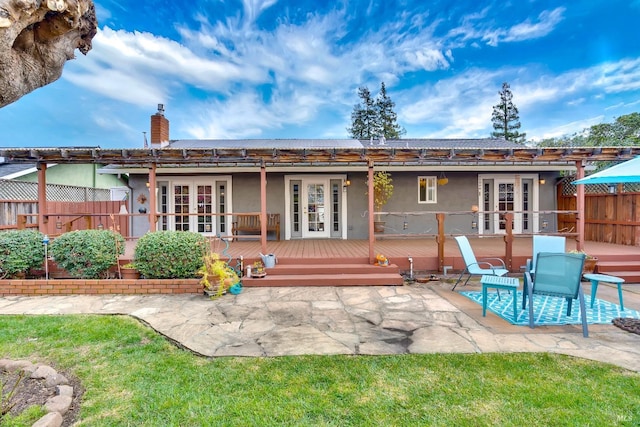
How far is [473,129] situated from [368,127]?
343 inches

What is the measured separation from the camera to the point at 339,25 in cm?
1331

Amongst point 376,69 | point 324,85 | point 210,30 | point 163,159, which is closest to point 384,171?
point 163,159

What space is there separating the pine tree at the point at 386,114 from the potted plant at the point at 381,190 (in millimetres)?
17219

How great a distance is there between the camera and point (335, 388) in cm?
247

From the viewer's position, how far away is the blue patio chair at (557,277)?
3.71 m

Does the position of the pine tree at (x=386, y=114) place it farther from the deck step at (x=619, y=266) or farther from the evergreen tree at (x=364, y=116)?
the deck step at (x=619, y=266)

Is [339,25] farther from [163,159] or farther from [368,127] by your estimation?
[368,127]

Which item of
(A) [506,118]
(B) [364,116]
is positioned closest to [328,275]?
(B) [364,116]

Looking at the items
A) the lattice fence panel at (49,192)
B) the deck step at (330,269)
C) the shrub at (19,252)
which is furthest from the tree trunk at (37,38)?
the lattice fence panel at (49,192)

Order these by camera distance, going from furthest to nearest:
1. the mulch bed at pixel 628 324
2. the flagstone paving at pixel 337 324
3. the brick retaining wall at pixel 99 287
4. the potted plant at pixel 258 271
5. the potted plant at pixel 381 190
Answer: the potted plant at pixel 381 190
the potted plant at pixel 258 271
the brick retaining wall at pixel 99 287
the mulch bed at pixel 628 324
the flagstone paving at pixel 337 324

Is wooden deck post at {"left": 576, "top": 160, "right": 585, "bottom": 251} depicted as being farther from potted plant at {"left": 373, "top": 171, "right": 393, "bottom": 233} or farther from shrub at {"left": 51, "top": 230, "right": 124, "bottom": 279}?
shrub at {"left": 51, "top": 230, "right": 124, "bottom": 279}

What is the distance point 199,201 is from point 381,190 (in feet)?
19.7

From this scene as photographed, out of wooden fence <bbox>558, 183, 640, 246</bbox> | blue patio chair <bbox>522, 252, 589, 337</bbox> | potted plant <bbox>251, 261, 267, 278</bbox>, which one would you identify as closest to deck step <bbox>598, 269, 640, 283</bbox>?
wooden fence <bbox>558, 183, 640, 246</bbox>

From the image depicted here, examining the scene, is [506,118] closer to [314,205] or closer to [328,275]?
[314,205]
